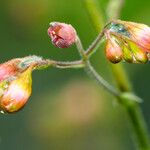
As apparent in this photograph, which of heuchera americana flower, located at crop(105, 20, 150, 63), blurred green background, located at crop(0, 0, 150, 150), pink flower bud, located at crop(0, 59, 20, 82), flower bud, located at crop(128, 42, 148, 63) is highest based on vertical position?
pink flower bud, located at crop(0, 59, 20, 82)

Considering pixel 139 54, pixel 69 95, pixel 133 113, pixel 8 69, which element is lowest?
pixel 69 95

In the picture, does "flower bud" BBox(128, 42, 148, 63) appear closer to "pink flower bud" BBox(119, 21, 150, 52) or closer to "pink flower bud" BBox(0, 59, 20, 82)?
"pink flower bud" BBox(119, 21, 150, 52)

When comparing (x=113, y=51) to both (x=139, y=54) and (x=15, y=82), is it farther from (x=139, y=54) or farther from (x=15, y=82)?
(x=15, y=82)

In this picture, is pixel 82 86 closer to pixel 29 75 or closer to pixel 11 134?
pixel 11 134

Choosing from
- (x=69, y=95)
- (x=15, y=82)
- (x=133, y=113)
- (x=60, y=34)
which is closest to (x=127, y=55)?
(x=60, y=34)

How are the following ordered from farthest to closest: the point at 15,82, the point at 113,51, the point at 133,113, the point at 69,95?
the point at 69,95, the point at 133,113, the point at 15,82, the point at 113,51

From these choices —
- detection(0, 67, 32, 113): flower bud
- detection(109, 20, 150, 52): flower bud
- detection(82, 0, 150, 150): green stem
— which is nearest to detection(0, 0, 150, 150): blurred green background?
detection(82, 0, 150, 150): green stem

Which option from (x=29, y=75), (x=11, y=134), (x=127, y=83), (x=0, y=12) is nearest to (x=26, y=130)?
(x=11, y=134)
